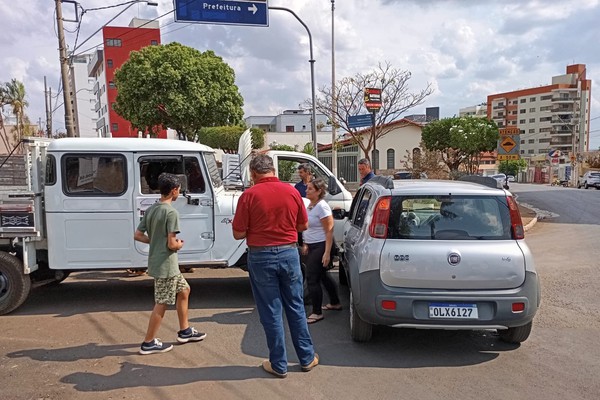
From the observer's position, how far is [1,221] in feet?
18.8

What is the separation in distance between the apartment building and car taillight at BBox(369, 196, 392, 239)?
87324mm

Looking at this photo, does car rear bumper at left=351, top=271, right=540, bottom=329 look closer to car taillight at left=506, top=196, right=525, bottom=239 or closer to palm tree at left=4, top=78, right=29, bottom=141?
car taillight at left=506, top=196, right=525, bottom=239

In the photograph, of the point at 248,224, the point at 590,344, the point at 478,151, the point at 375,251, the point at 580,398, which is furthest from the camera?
the point at 478,151

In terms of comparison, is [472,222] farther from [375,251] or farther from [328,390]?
[328,390]

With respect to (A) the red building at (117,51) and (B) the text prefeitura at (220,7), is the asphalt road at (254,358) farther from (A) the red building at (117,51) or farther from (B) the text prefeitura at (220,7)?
(A) the red building at (117,51)

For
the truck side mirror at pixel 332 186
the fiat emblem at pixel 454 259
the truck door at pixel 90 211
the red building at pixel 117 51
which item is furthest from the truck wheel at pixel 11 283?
the red building at pixel 117 51

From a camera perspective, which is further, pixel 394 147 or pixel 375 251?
pixel 394 147

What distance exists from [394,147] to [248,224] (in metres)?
32.2

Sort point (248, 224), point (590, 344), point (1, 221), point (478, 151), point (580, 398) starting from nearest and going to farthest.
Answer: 1. point (580, 398)
2. point (248, 224)
3. point (590, 344)
4. point (1, 221)
5. point (478, 151)

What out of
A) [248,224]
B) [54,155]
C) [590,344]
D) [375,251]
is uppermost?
[54,155]

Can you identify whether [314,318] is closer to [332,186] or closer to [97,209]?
[332,186]

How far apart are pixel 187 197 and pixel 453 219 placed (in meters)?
3.29

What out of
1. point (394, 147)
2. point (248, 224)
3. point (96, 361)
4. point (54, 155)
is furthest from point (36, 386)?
point (394, 147)

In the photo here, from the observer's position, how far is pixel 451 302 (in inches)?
169
